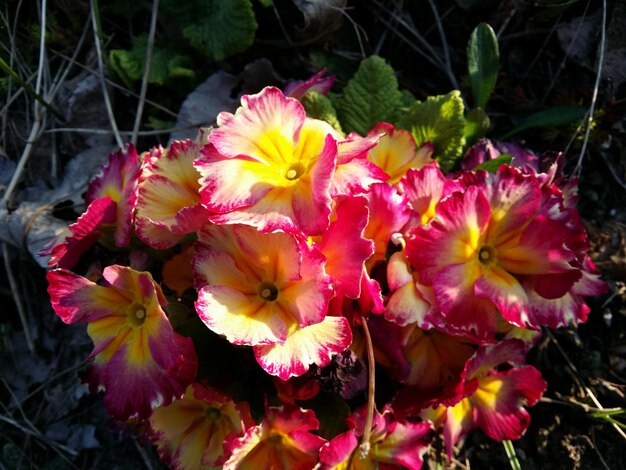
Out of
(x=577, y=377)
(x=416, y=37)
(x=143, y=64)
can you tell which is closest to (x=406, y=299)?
(x=577, y=377)

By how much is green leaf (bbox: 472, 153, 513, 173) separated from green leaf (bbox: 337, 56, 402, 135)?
1.11ft

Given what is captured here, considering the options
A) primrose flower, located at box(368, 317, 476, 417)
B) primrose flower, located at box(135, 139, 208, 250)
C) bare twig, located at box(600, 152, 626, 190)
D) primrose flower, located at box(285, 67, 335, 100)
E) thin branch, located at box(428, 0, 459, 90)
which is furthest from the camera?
thin branch, located at box(428, 0, 459, 90)

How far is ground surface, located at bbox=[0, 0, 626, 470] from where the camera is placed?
2.07 metres

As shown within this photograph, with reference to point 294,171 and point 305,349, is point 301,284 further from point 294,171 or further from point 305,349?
point 294,171

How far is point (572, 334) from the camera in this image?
2.11 metres

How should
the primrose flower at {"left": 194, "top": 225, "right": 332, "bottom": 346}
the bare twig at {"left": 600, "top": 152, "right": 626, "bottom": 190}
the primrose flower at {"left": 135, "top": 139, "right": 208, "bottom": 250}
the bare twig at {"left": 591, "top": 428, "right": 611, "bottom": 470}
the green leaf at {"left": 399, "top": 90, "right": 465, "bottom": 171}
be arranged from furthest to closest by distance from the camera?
1. the bare twig at {"left": 600, "top": 152, "right": 626, "bottom": 190}
2. the bare twig at {"left": 591, "top": 428, "right": 611, "bottom": 470}
3. the green leaf at {"left": 399, "top": 90, "right": 465, "bottom": 171}
4. the primrose flower at {"left": 135, "top": 139, "right": 208, "bottom": 250}
5. the primrose flower at {"left": 194, "top": 225, "right": 332, "bottom": 346}

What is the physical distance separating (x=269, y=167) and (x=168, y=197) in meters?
0.26

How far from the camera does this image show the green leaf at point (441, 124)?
183 cm

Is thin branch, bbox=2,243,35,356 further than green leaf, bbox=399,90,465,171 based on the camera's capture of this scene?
Yes

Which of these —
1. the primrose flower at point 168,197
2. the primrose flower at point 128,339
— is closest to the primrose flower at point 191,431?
the primrose flower at point 128,339

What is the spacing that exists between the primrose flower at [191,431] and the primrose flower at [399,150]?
0.78 m

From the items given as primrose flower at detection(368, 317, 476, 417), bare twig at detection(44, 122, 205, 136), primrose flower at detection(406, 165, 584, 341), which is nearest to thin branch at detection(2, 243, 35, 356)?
bare twig at detection(44, 122, 205, 136)

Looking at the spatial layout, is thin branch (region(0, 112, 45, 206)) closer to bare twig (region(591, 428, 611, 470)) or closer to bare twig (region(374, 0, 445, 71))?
bare twig (region(374, 0, 445, 71))

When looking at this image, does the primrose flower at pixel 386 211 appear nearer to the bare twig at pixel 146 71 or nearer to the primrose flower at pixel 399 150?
the primrose flower at pixel 399 150
